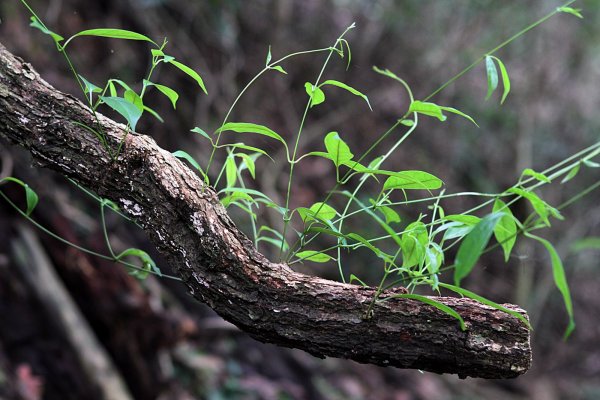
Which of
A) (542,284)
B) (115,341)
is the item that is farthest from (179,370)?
(542,284)

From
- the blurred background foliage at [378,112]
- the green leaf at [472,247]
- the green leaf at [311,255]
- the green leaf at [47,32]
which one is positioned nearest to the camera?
the green leaf at [472,247]

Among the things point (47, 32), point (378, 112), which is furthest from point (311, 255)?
point (378, 112)

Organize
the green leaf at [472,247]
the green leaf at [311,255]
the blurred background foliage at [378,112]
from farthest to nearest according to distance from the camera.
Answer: the blurred background foliage at [378,112], the green leaf at [311,255], the green leaf at [472,247]

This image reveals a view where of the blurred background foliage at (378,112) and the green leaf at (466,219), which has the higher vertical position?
the green leaf at (466,219)

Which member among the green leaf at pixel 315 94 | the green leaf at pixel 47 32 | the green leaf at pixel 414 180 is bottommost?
the green leaf at pixel 414 180

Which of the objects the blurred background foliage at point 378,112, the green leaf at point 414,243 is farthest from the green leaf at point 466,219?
the blurred background foliage at point 378,112

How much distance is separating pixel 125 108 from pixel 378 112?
4.02 metres

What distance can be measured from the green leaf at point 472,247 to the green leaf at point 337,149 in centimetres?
17

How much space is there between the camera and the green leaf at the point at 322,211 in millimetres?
677

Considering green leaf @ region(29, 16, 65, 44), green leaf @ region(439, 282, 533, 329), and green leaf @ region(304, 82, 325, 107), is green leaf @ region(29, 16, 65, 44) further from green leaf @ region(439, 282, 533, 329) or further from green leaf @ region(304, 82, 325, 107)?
green leaf @ region(439, 282, 533, 329)

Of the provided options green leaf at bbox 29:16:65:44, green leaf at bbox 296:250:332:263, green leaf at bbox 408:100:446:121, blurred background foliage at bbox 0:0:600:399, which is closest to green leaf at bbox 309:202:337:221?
green leaf at bbox 296:250:332:263

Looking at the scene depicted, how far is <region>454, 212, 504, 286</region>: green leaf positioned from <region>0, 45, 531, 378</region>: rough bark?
0.53ft

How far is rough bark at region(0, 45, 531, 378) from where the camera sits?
64cm

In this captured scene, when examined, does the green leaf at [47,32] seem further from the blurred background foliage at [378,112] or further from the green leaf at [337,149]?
the blurred background foliage at [378,112]
